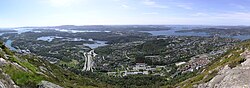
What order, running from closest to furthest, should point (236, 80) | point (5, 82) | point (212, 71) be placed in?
point (5, 82) < point (236, 80) < point (212, 71)

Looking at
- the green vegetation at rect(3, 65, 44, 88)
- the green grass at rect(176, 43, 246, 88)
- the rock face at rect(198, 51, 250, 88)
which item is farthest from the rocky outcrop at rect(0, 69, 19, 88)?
the green grass at rect(176, 43, 246, 88)

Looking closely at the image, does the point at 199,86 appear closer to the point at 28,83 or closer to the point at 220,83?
the point at 220,83

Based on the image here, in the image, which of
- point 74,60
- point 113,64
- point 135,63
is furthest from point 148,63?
point 74,60

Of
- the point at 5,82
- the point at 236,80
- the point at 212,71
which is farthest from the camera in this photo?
the point at 212,71

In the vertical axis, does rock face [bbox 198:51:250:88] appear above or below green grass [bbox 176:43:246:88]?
above

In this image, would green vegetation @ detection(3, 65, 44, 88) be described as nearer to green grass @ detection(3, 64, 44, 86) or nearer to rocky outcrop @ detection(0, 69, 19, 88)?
green grass @ detection(3, 64, 44, 86)

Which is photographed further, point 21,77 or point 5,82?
point 21,77

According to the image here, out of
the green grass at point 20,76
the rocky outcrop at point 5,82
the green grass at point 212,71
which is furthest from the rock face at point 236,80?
the rocky outcrop at point 5,82

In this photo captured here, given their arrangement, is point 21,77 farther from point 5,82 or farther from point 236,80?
point 236,80

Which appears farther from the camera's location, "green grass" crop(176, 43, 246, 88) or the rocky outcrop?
"green grass" crop(176, 43, 246, 88)

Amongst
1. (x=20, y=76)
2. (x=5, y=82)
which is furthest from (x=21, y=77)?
(x=5, y=82)

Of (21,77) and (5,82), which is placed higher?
(5,82)
